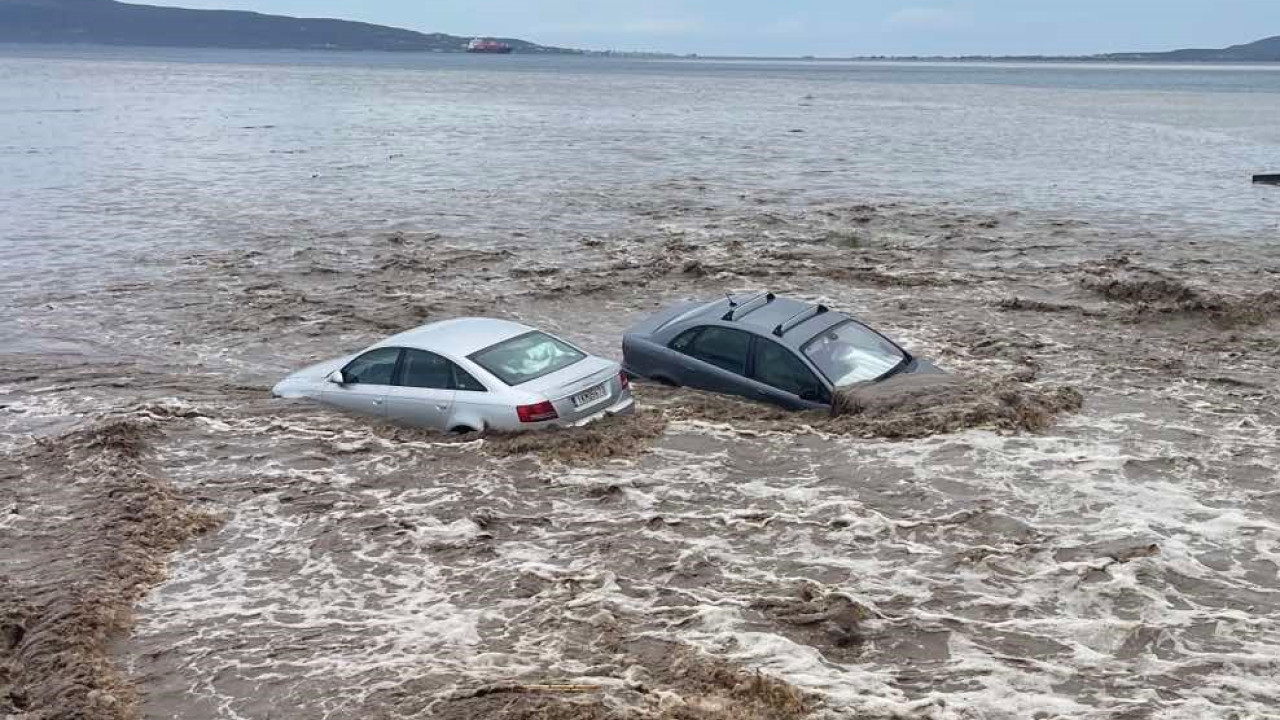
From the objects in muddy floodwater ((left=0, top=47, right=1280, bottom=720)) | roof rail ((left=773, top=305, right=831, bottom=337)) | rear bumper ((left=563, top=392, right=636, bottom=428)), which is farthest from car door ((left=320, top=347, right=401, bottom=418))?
roof rail ((left=773, top=305, right=831, bottom=337))

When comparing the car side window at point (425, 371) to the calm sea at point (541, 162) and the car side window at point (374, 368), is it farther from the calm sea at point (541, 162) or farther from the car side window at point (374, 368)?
the calm sea at point (541, 162)

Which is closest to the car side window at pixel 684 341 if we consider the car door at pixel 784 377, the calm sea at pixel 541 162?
the car door at pixel 784 377

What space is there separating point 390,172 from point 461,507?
35.5m

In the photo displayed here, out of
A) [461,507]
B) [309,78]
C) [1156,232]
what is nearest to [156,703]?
[461,507]

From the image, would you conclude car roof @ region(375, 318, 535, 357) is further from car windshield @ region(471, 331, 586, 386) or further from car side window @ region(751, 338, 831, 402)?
car side window @ region(751, 338, 831, 402)

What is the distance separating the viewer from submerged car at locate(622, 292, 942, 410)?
14234mm

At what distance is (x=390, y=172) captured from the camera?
46.0m

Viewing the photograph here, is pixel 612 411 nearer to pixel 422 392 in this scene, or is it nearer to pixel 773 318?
pixel 422 392

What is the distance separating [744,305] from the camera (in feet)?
50.3

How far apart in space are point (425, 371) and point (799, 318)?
183 inches

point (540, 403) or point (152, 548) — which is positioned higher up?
point (540, 403)

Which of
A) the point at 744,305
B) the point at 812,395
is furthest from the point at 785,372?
the point at 744,305

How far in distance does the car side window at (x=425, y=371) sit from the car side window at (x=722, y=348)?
3165 millimetres

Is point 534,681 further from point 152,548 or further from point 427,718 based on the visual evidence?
point 152,548
